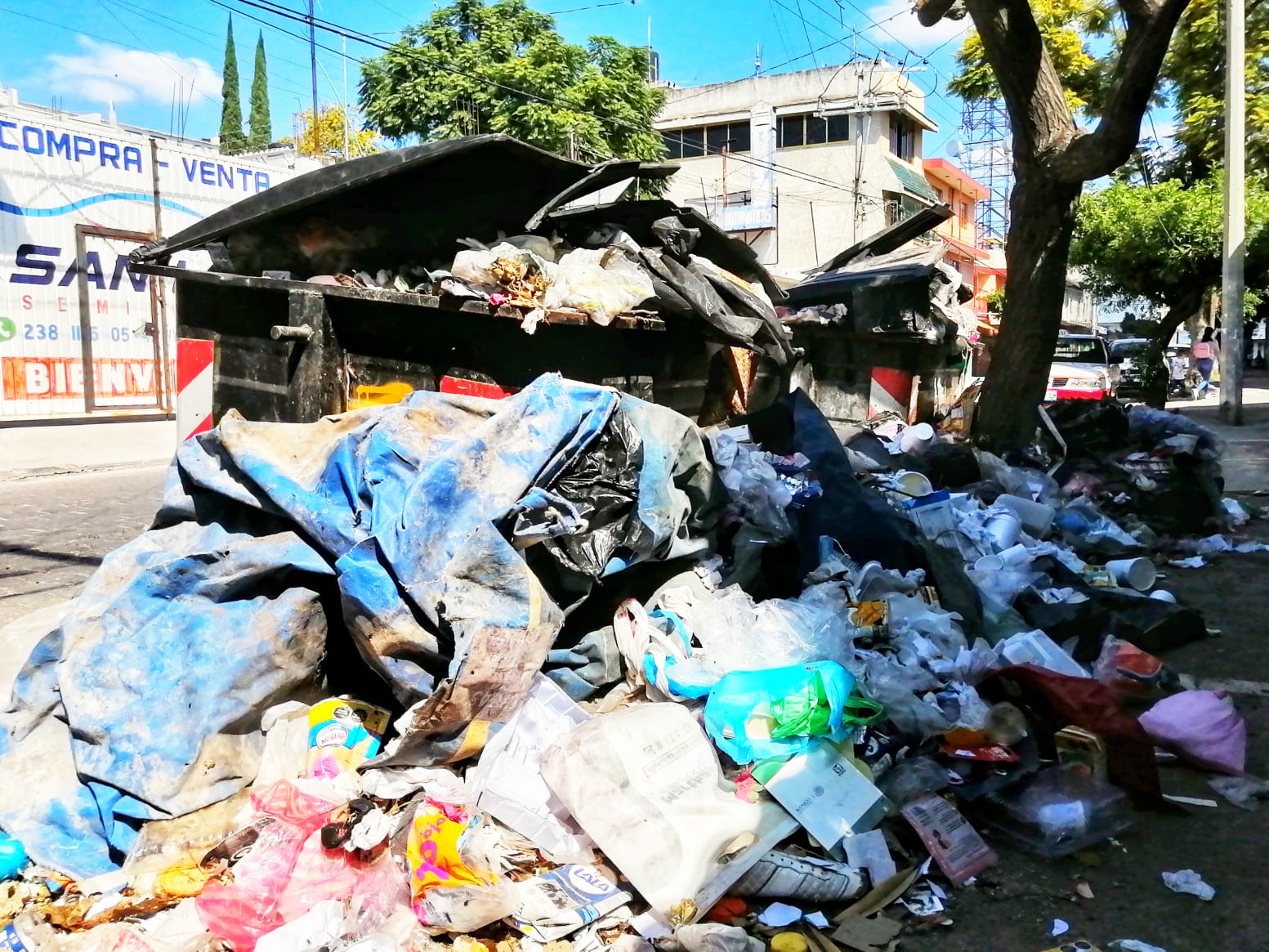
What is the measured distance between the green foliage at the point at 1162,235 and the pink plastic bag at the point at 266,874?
19.6 metres

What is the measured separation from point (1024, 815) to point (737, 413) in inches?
144

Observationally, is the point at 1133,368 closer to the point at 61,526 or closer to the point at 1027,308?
the point at 1027,308

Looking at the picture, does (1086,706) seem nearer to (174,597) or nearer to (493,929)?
(493,929)

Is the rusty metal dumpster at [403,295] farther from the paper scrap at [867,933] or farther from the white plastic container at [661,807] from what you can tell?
the paper scrap at [867,933]

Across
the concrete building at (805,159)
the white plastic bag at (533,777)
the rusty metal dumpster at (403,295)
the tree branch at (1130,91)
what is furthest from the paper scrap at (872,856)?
the concrete building at (805,159)

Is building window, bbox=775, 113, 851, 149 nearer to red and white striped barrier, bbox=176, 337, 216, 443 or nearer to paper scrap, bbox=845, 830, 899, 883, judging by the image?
red and white striped barrier, bbox=176, 337, 216, 443

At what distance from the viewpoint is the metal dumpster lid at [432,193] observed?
4023 mm

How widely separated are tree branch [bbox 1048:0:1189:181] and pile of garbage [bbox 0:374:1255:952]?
428 cm

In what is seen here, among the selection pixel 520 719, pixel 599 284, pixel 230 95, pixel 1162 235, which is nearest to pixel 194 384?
pixel 599 284

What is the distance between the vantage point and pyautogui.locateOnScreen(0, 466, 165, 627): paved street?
15.4 ft

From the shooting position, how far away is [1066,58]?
808 inches

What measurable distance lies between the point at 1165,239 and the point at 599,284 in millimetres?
18521

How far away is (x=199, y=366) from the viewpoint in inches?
157

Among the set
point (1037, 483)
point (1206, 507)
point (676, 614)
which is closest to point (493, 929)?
point (676, 614)
